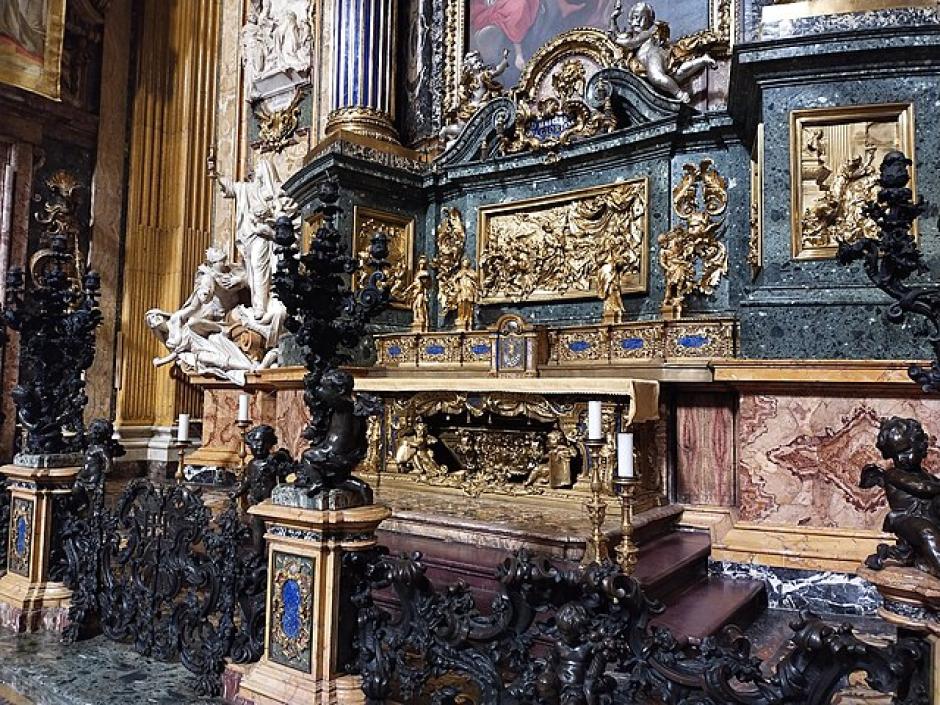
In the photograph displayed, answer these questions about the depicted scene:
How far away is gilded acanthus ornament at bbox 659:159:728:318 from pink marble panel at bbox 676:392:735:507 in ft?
3.07

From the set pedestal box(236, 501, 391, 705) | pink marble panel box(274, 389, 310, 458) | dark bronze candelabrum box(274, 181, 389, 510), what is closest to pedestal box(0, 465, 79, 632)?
pedestal box(236, 501, 391, 705)

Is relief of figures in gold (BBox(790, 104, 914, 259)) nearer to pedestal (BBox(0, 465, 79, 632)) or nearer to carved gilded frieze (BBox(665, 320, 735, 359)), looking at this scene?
carved gilded frieze (BBox(665, 320, 735, 359))

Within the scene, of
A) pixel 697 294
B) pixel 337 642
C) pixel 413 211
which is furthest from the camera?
pixel 413 211

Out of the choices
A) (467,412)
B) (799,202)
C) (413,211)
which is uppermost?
(413,211)

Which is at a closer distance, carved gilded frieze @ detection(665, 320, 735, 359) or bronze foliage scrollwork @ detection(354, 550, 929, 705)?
bronze foliage scrollwork @ detection(354, 550, 929, 705)

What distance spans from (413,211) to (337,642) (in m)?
5.32

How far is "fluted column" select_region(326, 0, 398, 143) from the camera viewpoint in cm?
752

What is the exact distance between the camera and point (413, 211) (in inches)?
293

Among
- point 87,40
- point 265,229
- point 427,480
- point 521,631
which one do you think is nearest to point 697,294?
point 427,480

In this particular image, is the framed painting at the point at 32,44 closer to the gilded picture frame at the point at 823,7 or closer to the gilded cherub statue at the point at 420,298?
the gilded cherub statue at the point at 420,298

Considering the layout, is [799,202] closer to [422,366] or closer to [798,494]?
[798,494]

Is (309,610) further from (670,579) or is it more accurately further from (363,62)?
(363,62)

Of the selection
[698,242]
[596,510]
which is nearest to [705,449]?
[698,242]

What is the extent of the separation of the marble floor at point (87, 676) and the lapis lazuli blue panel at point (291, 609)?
506 mm
